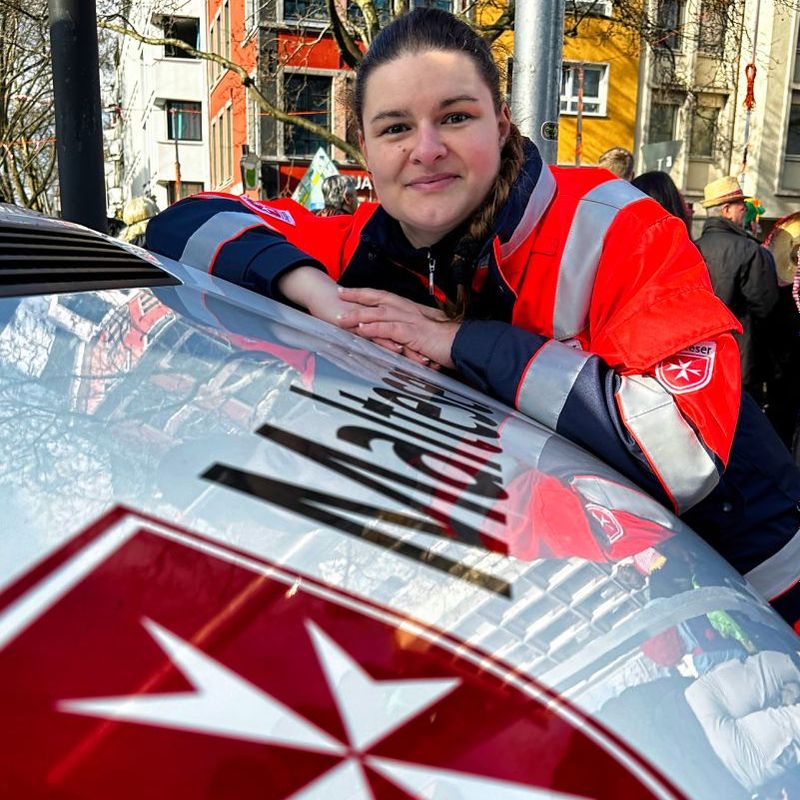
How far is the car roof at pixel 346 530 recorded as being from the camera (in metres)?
0.60

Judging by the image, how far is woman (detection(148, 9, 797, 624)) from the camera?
119cm

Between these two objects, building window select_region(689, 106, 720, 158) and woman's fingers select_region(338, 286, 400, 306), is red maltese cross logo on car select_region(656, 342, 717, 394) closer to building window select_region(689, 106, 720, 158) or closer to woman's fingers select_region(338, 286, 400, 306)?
woman's fingers select_region(338, 286, 400, 306)

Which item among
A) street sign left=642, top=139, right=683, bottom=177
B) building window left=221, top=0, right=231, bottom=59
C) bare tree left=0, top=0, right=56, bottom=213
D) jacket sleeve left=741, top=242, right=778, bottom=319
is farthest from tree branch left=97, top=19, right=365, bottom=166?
building window left=221, top=0, right=231, bottom=59

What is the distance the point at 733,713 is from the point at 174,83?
34.3 m

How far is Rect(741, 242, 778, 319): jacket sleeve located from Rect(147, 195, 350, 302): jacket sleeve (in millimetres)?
3228

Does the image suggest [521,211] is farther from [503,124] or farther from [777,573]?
[777,573]

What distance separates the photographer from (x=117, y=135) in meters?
32.2

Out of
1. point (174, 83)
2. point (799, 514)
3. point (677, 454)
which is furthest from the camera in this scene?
point (174, 83)

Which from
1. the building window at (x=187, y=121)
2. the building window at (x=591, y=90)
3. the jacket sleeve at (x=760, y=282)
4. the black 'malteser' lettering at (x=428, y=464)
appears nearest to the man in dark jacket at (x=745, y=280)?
the jacket sleeve at (x=760, y=282)

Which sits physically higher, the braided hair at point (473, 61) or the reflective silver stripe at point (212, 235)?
the braided hair at point (473, 61)

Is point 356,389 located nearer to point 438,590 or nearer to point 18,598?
point 438,590

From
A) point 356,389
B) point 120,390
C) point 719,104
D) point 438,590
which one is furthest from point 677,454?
point 719,104

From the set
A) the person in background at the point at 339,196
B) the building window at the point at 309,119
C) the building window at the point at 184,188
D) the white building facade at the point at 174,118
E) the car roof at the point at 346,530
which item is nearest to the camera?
the car roof at the point at 346,530

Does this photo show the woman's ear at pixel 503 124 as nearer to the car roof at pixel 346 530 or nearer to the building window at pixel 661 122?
the car roof at pixel 346 530
